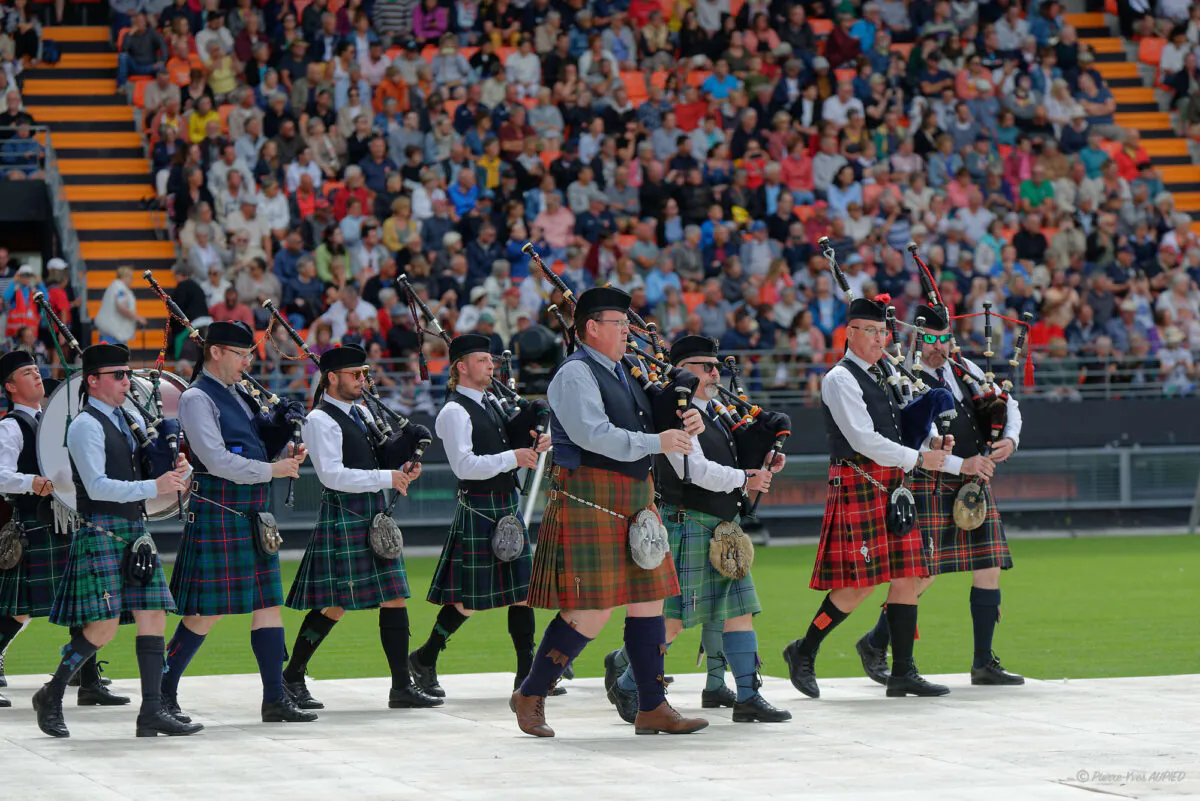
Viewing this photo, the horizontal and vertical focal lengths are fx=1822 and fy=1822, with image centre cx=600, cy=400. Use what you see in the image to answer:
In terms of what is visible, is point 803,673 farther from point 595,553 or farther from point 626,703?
point 595,553

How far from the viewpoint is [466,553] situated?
7980 millimetres

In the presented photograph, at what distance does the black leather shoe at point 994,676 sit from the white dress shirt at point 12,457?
4202 mm

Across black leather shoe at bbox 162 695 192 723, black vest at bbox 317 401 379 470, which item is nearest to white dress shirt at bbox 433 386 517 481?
black vest at bbox 317 401 379 470

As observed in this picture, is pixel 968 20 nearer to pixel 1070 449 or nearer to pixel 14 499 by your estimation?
pixel 1070 449

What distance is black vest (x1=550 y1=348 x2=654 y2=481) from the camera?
6.61 metres

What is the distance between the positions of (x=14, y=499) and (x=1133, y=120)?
17.1m

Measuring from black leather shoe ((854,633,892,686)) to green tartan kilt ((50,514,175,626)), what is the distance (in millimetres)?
3093

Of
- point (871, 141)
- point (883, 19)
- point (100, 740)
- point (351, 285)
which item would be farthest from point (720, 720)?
point (883, 19)

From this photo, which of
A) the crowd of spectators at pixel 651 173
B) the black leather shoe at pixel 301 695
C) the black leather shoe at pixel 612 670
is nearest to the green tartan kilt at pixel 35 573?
the black leather shoe at pixel 301 695

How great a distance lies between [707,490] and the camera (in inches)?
287

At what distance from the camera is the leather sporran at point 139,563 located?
6859 mm

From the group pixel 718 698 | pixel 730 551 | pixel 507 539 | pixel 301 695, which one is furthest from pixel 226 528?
pixel 718 698

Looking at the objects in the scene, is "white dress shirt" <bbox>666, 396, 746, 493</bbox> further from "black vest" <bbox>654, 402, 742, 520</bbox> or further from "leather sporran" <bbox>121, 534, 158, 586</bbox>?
"leather sporran" <bbox>121, 534, 158, 586</bbox>

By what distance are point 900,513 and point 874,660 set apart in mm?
868
